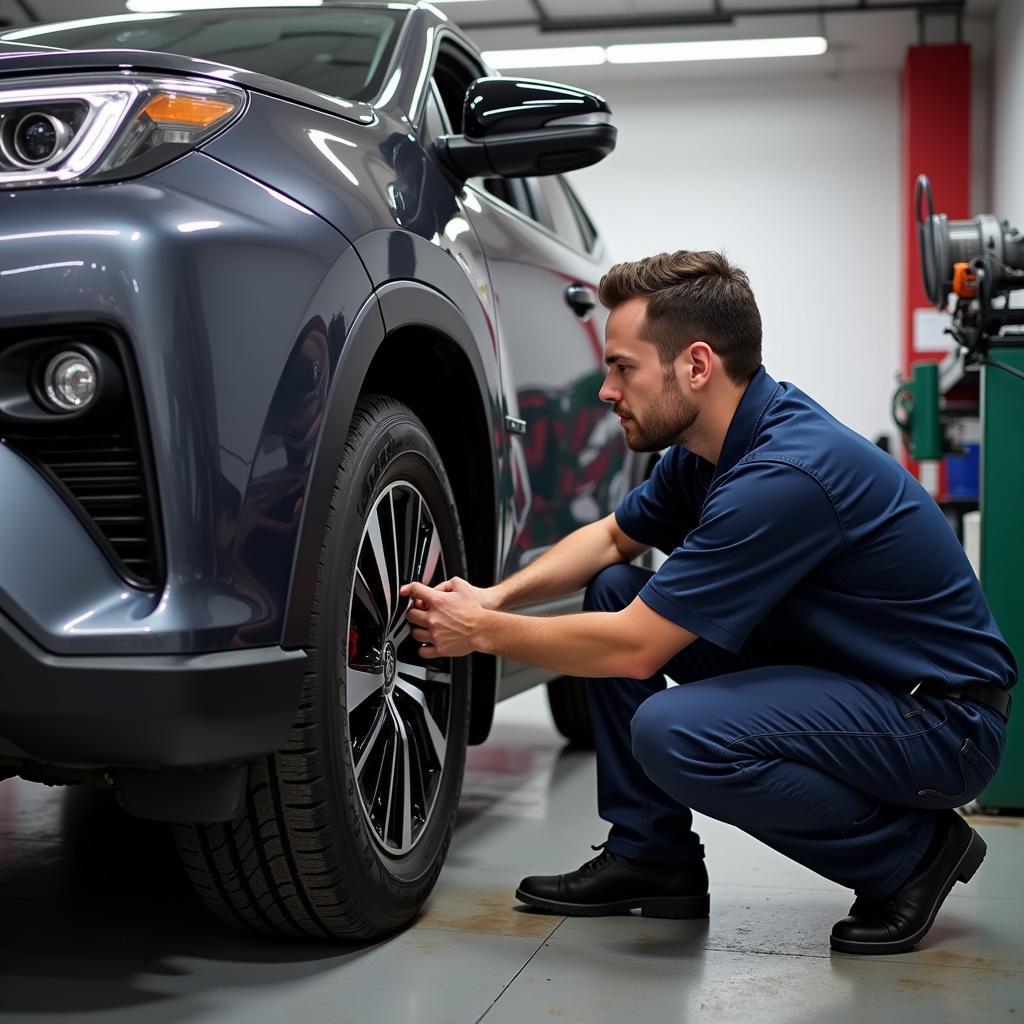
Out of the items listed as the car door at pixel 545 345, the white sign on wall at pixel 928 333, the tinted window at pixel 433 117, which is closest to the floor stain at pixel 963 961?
the car door at pixel 545 345

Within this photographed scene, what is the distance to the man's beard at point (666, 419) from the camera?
2105 millimetres

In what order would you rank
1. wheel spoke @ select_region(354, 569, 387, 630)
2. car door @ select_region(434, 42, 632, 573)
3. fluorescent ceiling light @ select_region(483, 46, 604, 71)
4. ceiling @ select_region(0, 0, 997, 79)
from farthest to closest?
1. fluorescent ceiling light @ select_region(483, 46, 604, 71)
2. ceiling @ select_region(0, 0, 997, 79)
3. car door @ select_region(434, 42, 632, 573)
4. wheel spoke @ select_region(354, 569, 387, 630)

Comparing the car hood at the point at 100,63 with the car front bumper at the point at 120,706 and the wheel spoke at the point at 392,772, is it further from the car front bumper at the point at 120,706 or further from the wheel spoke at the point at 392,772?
the wheel spoke at the point at 392,772

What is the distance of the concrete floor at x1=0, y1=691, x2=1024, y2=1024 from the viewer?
1.75 metres

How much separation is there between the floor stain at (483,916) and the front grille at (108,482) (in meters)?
0.89

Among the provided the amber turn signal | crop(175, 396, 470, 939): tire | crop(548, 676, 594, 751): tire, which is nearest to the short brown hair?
crop(175, 396, 470, 939): tire

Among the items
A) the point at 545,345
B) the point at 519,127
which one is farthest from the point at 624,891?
the point at 519,127

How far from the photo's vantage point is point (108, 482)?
150 centimetres

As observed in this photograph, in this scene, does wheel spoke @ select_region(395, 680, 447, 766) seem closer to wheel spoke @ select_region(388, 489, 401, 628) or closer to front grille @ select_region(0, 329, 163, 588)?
wheel spoke @ select_region(388, 489, 401, 628)

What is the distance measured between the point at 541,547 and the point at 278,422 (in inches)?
47.0

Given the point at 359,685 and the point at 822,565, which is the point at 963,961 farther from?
the point at 359,685

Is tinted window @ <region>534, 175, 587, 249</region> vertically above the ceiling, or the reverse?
the ceiling

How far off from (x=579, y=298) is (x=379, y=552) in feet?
4.39

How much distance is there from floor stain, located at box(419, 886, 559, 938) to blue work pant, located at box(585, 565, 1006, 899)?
12.2 inches
